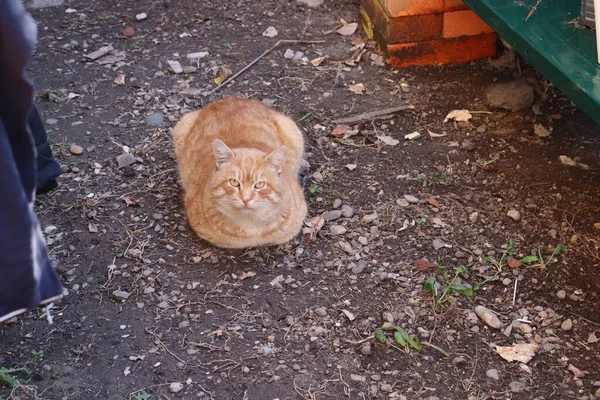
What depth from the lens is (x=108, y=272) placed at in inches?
154

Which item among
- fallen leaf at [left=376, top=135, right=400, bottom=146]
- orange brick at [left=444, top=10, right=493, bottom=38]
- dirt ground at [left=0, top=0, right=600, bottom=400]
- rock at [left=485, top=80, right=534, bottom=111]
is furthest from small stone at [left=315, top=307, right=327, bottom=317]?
orange brick at [left=444, top=10, right=493, bottom=38]

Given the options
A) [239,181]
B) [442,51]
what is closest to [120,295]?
[239,181]

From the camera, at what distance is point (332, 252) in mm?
4016

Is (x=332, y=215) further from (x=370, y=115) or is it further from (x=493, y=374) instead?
(x=493, y=374)

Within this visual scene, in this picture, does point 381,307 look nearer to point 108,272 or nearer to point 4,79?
point 108,272

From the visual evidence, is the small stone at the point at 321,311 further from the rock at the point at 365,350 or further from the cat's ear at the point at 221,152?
the cat's ear at the point at 221,152

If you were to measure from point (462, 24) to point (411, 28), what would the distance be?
15.4 inches

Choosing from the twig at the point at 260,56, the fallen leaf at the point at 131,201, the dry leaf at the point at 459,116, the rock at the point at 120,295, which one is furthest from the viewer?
the twig at the point at 260,56

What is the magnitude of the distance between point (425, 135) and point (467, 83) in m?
0.72

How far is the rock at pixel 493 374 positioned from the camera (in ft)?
10.7

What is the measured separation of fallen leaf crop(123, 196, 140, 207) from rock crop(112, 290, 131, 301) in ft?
2.49

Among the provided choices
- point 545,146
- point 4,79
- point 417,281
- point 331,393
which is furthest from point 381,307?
point 4,79

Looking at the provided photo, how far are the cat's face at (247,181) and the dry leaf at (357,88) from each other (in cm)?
158

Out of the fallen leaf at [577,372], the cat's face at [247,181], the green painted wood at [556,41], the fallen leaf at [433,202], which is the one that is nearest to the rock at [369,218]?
the fallen leaf at [433,202]
